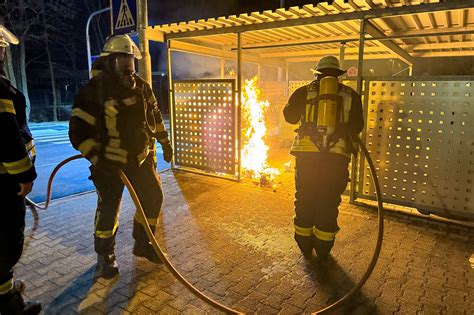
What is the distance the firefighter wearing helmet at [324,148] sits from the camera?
3.49m

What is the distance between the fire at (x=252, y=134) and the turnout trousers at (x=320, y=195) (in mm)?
3421

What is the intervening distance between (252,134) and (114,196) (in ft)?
17.0

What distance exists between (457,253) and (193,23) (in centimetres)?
529

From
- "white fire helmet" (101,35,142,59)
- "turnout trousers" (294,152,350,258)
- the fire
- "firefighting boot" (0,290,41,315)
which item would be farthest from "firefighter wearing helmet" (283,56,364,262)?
the fire

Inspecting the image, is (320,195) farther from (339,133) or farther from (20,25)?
(20,25)

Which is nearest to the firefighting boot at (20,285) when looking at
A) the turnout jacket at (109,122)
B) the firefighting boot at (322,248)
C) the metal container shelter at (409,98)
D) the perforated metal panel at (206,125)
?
the turnout jacket at (109,122)

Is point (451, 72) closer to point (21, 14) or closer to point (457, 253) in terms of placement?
point (457, 253)

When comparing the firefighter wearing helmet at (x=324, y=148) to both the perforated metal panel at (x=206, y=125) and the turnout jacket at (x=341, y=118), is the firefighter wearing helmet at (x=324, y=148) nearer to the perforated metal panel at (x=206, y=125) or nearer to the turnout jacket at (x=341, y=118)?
the turnout jacket at (x=341, y=118)

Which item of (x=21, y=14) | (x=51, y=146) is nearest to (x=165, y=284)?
(x=51, y=146)

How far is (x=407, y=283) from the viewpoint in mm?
3352

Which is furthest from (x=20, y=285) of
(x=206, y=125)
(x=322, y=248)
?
(x=206, y=125)

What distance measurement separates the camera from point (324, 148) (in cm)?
351

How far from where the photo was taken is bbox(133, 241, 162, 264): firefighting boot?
12.2 ft

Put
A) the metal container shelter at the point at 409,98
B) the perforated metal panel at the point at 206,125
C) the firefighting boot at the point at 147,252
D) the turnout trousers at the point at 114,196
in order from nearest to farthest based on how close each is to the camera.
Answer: the turnout trousers at the point at 114,196 → the firefighting boot at the point at 147,252 → the metal container shelter at the point at 409,98 → the perforated metal panel at the point at 206,125
